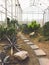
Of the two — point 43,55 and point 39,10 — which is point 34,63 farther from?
point 39,10

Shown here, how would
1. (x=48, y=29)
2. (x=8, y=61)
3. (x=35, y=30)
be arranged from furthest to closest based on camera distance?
(x=35, y=30)
(x=48, y=29)
(x=8, y=61)

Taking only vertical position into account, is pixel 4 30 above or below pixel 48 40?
above

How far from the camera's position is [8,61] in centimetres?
463

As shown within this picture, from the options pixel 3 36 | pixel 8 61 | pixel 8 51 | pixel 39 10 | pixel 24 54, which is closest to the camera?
pixel 8 61

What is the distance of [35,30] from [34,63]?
254 inches

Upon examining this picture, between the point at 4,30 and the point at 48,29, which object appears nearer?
the point at 4,30

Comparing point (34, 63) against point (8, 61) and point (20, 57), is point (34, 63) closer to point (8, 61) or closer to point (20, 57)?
point (20, 57)

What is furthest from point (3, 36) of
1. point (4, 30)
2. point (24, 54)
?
point (24, 54)

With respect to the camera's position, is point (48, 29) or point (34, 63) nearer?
point (34, 63)

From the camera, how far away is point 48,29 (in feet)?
28.2

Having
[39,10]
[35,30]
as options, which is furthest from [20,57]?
[39,10]

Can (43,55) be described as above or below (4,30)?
below

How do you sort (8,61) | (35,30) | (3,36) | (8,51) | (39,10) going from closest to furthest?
(8,61) → (8,51) → (3,36) → (35,30) → (39,10)

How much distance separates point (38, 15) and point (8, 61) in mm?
24240
